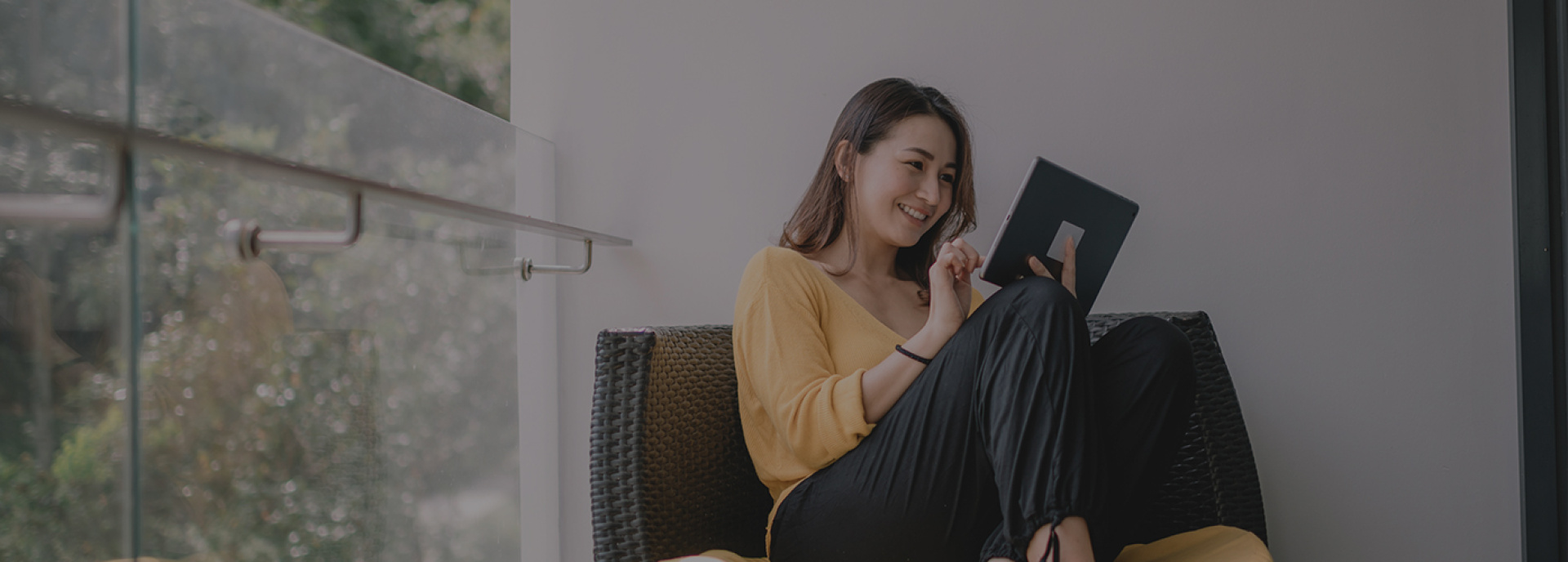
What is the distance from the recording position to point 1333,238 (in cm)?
146

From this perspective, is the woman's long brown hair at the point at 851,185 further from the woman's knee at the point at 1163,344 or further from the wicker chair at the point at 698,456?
the woman's knee at the point at 1163,344

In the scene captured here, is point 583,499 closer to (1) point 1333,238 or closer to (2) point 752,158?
(2) point 752,158

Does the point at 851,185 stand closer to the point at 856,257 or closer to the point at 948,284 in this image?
the point at 856,257

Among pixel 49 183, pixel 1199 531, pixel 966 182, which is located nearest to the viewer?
pixel 49 183

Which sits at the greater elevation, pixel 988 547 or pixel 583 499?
pixel 988 547

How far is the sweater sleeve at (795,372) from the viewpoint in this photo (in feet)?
3.47

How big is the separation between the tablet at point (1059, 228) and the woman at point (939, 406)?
0.04 m

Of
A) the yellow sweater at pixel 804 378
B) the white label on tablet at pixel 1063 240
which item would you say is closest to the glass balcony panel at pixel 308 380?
the yellow sweater at pixel 804 378

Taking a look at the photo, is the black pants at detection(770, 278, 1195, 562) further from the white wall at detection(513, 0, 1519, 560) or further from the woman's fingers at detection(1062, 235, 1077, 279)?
the white wall at detection(513, 0, 1519, 560)

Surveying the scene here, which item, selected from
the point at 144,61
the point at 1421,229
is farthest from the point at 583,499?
the point at 1421,229

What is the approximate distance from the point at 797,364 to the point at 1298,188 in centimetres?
96

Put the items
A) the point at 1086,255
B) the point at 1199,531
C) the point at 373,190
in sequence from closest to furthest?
the point at 373,190 < the point at 1199,531 < the point at 1086,255

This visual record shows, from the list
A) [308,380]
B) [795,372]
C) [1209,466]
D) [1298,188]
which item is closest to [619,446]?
[795,372]

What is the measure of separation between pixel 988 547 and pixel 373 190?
0.71 meters
